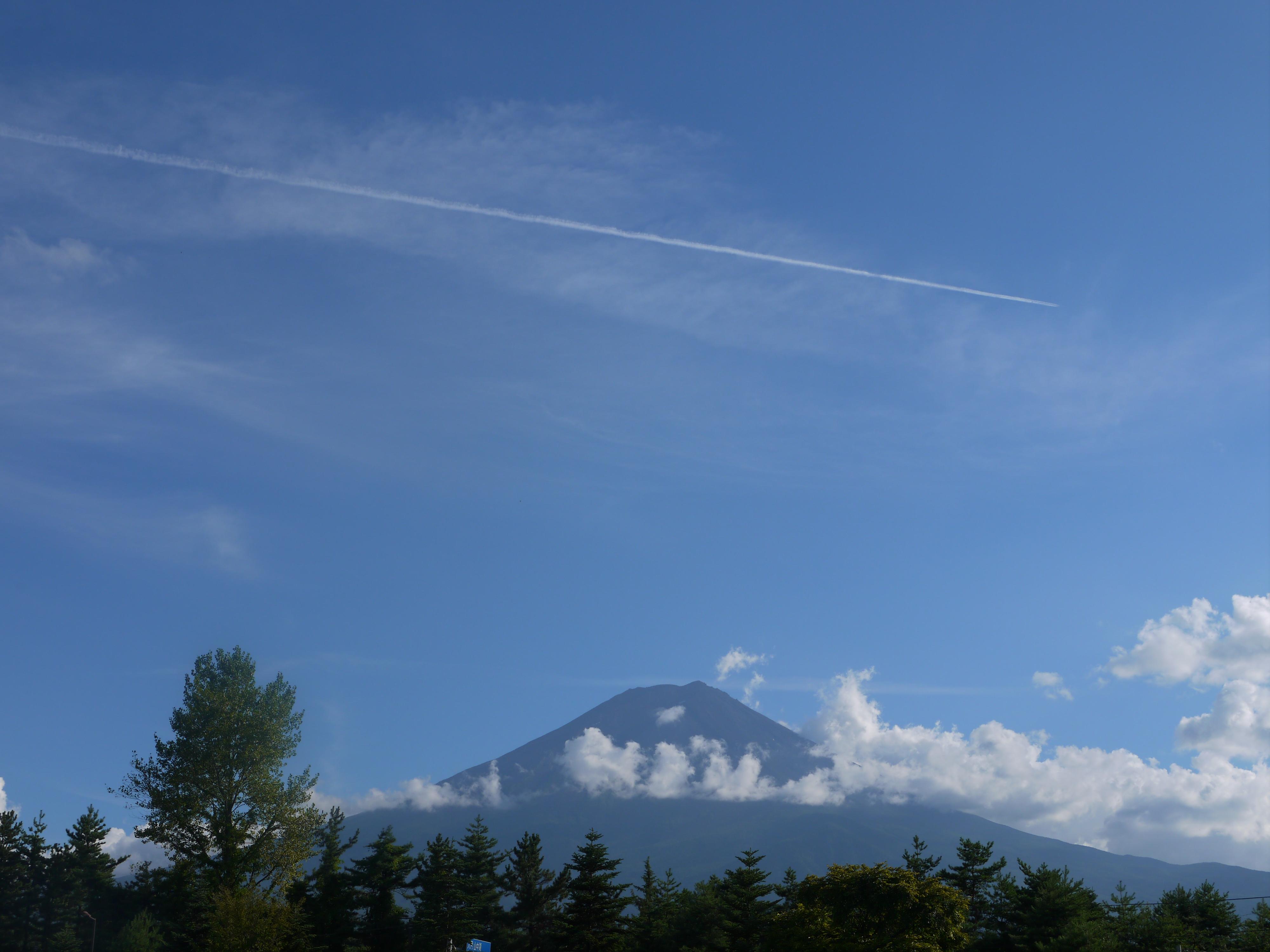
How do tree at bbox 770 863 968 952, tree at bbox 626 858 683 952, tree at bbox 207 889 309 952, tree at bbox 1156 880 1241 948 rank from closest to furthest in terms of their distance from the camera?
1. tree at bbox 770 863 968 952
2. tree at bbox 207 889 309 952
3. tree at bbox 1156 880 1241 948
4. tree at bbox 626 858 683 952

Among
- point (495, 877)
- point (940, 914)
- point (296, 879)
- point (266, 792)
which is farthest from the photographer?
point (495, 877)

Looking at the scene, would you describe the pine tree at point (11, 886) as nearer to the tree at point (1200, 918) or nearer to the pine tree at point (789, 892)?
the pine tree at point (789, 892)

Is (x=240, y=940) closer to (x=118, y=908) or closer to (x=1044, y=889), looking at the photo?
(x=118, y=908)

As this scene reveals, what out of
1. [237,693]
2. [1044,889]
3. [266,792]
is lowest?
[1044,889]

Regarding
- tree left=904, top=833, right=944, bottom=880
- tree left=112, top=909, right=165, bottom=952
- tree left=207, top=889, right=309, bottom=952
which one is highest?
tree left=904, top=833, right=944, bottom=880

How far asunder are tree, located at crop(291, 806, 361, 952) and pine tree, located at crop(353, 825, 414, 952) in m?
0.71

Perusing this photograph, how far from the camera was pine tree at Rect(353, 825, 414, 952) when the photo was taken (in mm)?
68625

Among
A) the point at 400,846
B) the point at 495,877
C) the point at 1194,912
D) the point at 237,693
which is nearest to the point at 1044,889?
the point at 1194,912

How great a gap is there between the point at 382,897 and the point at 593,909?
15.6 meters

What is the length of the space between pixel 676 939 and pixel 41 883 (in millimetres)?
57995

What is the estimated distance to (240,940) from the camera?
54.8 m

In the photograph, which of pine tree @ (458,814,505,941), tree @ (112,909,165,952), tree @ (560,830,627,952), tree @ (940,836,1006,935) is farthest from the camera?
pine tree @ (458,814,505,941)

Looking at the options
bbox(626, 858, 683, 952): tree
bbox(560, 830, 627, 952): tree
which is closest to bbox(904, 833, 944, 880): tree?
bbox(626, 858, 683, 952): tree

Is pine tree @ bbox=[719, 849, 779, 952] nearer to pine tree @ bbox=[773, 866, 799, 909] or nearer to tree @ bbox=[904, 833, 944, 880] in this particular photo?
pine tree @ bbox=[773, 866, 799, 909]
